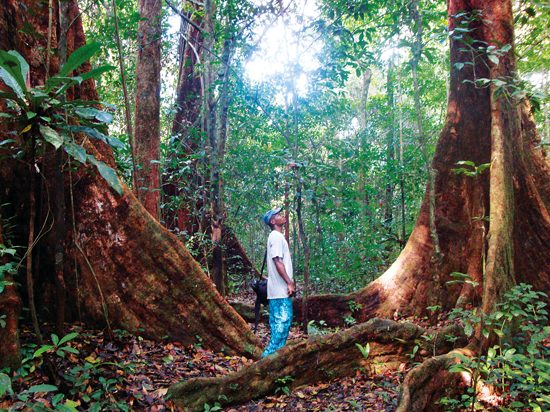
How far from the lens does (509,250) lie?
11.2ft

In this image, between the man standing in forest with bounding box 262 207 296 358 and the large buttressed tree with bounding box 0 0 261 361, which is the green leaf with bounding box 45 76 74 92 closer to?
the large buttressed tree with bounding box 0 0 261 361

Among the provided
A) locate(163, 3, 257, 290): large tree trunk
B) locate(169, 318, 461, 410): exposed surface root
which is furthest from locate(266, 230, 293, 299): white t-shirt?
locate(163, 3, 257, 290): large tree trunk

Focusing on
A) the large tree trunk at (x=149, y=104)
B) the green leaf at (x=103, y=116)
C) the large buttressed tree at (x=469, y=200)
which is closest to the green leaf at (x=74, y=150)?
the green leaf at (x=103, y=116)

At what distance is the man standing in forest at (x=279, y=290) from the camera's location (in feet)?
13.6

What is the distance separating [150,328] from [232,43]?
4.74m

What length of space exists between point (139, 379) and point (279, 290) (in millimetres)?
1760

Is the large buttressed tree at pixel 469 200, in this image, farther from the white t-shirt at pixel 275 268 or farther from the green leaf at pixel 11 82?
the green leaf at pixel 11 82

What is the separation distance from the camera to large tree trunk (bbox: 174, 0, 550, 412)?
169 inches

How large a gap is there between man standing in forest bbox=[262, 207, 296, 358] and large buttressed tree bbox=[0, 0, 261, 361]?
0.30 meters

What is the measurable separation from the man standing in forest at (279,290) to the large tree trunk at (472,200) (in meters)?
0.61

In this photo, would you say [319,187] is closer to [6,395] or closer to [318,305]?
[318,305]

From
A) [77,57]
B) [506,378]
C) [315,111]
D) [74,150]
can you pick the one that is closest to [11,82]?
[77,57]

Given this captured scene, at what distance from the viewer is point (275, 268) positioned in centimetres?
422

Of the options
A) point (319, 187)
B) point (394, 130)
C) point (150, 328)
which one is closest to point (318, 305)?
point (319, 187)
